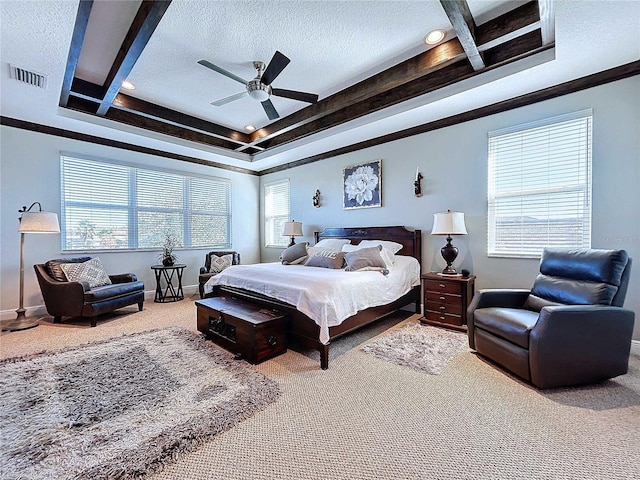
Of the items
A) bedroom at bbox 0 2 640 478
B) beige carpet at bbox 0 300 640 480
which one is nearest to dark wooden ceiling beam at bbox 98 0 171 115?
bedroom at bbox 0 2 640 478

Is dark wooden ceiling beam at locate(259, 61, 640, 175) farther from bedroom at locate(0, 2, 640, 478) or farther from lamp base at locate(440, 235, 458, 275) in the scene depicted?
lamp base at locate(440, 235, 458, 275)

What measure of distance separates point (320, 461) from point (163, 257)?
493cm

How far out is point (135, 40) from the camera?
2.44m

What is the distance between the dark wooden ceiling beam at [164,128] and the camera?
4.21m

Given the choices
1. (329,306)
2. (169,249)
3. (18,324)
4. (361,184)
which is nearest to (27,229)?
(18,324)

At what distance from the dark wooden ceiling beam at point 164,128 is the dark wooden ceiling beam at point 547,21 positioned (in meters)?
4.85

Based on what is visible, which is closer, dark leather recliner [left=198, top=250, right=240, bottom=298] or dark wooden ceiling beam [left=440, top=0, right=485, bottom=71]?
dark wooden ceiling beam [left=440, top=0, right=485, bottom=71]

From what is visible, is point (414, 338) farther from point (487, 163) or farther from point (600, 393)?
point (487, 163)

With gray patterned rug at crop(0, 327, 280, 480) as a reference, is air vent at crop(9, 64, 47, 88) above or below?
above

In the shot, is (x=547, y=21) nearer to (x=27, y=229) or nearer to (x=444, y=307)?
(x=444, y=307)

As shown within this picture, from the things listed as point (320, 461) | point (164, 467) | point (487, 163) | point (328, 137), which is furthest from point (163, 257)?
point (487, 163)

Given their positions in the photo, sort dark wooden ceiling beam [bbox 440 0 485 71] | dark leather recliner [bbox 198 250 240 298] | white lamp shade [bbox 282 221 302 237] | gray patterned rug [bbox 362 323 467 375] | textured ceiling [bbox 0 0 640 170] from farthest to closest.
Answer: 1. white lamp shade [bbox 282 221 302 237]
2. dark leather recliner [bbox 198 250 240 298]
3. gray patterned rug [bbox 362 323 467 375]
4. textured ceiling [bbox 0 0 640 170]
5. dark wooden ceiling beam [bbox 440 0 485 71]

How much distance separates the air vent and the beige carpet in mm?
3670

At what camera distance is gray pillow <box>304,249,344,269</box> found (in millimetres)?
3873
